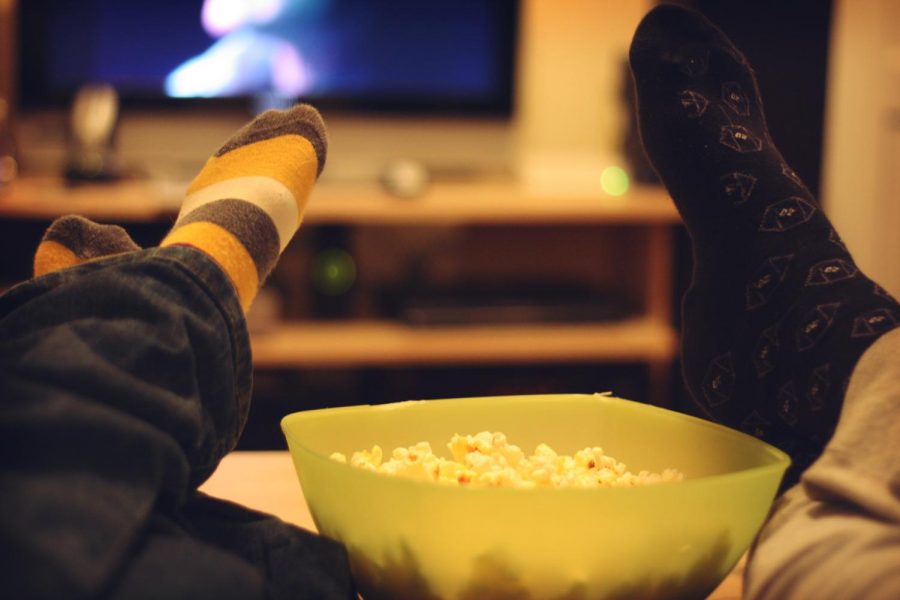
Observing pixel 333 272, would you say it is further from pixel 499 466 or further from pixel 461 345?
pixel 499 466

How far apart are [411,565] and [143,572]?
107 mm

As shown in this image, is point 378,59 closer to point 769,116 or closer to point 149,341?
point 769,116

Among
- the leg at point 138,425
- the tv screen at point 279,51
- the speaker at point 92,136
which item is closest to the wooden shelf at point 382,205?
the speaker at point 92,136

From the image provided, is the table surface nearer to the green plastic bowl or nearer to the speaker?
the green plastic bowl

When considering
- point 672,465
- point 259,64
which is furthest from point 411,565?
point 259,64

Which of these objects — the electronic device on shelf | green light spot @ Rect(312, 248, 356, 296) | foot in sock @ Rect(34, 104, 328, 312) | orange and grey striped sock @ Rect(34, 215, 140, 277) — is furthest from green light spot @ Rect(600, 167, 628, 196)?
orange and grey striped sock @ Rect(34, 215, 140, 277)

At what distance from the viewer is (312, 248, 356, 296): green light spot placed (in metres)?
2.32

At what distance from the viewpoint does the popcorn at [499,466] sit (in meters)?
0.45

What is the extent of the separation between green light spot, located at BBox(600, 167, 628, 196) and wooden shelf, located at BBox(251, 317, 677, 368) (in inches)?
12.6

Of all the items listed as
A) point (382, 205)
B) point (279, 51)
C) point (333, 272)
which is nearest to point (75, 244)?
point (382, 205)

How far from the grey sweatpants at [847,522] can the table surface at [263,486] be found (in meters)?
0.13

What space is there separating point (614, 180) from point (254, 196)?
1.91 meters

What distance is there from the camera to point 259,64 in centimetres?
235

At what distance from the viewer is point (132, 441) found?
38cm
